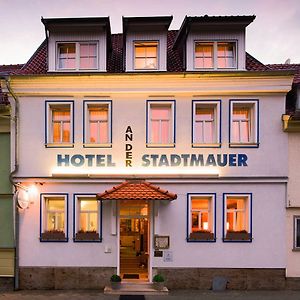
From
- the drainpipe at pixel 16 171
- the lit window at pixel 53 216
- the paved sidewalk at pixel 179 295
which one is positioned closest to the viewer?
the paved sidewalk at pixel 179 295

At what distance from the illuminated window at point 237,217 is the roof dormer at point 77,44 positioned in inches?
301

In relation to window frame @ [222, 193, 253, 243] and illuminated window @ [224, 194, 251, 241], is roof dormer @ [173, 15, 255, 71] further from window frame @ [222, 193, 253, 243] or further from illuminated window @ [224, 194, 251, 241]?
illuminated window @ [224, 194, 251, 241]

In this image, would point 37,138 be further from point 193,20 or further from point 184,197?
point 193,20

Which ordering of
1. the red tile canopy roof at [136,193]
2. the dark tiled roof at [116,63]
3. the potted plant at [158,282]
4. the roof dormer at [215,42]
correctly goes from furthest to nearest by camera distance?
the dark tiled roof at [116,63], the roof dormer at [215,42], the potted plant at [158,282], the red tile canopy roof at [136,193]

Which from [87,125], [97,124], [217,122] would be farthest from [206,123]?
[87,125]

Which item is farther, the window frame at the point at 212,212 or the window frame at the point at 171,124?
the window frame at the point at 171,124

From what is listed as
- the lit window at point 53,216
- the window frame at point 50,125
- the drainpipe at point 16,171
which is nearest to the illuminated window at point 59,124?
the window frame at point 50,125

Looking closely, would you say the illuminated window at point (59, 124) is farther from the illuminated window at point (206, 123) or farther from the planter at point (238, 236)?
the planter at point (238, 236)

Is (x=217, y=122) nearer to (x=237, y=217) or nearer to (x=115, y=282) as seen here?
(x=237, y=217)

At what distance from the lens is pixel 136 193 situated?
42.7ft

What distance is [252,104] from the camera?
14086 mm

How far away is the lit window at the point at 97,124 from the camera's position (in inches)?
Answer: 551

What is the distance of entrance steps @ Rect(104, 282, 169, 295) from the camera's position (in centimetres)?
1292

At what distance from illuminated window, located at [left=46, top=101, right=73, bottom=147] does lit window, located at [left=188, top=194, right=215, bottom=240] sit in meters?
5.65
